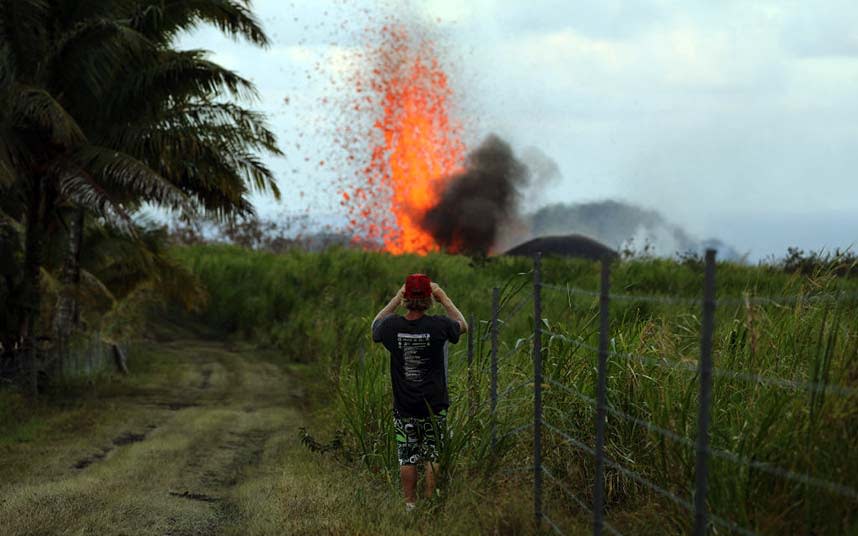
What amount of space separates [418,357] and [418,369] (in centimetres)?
10

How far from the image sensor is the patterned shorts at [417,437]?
8.53 metres

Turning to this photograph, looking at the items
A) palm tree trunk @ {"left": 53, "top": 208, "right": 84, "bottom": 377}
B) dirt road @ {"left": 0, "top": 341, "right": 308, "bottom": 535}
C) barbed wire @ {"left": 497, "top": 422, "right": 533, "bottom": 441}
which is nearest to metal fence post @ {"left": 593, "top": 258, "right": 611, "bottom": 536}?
barbed wire @ {"left": 497, "top": 422, "right": 533, "bottom": 441}

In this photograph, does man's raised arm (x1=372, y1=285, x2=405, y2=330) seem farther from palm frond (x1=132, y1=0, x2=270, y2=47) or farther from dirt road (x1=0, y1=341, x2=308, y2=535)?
palm frond (x1=132, y1=0, x2=270, y2=47)

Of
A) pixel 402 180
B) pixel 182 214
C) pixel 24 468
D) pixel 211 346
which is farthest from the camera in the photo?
pixel 402 180

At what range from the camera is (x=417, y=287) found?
322 inches

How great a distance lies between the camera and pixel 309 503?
9.16 meters

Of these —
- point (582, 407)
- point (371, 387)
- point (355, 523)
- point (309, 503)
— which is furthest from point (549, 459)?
point (371, 387)

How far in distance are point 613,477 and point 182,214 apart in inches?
487

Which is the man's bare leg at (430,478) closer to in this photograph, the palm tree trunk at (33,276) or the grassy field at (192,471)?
the grassy field at (192,471)

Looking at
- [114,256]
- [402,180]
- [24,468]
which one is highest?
[402,180]

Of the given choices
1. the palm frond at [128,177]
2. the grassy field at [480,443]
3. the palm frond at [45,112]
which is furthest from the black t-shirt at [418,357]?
the palm frond at [45,112]

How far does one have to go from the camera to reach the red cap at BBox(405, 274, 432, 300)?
8172 millimetres

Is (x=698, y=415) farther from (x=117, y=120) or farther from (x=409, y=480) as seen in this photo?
(x=117, y=120)

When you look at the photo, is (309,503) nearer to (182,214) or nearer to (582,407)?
(582,407)
